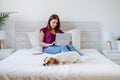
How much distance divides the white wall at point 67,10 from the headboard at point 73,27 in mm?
100

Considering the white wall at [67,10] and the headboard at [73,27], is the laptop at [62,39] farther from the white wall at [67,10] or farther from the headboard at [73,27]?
the white wall at [67,10]

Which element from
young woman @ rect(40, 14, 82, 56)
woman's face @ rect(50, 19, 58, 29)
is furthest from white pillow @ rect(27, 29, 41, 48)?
woman's face @ rect(50, 19, 58, 29)

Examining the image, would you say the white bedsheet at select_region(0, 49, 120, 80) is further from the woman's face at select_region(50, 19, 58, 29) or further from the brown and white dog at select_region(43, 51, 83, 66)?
the woman's face at select_region(50, 19, 58, 29)

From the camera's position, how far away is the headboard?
178 inches

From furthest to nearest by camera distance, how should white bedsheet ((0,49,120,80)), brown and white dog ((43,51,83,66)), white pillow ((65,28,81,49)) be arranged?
white pillow ((65,28,81,49)) < brown and white dog ((43,51,83,66)) < white bedsheet ((0,49,120,80))

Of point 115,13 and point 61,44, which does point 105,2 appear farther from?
point 61,44

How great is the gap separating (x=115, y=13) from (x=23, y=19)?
6.37ft

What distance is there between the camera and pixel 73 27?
15.0 feet

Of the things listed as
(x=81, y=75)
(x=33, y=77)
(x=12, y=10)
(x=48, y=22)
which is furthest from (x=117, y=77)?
(x=12, y=10)

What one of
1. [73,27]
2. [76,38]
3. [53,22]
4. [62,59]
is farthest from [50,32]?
[62,59]

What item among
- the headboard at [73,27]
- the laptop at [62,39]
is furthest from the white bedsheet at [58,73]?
the headboard at [73,27]

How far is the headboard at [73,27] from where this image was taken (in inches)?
178

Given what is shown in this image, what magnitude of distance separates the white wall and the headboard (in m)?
0.10

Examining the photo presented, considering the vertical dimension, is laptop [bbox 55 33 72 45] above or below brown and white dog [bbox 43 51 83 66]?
above
